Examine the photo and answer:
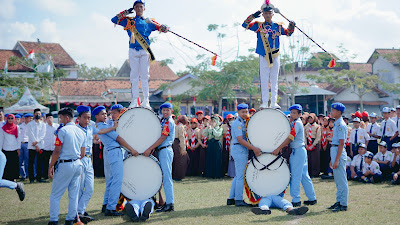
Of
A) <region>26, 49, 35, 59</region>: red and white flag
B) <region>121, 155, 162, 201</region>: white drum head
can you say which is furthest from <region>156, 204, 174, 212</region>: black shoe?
<region>26, 49, 35, 59</region>: red and white flag

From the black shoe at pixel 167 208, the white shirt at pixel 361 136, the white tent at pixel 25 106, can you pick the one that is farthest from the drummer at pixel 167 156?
the white tent at pixel 25 106

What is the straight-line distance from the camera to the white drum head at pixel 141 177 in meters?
7.00

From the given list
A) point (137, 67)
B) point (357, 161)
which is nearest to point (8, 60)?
point (137, 67)

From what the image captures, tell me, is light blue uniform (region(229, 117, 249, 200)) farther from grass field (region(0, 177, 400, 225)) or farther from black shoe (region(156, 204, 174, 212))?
black shoe (region(156, 204, 174, 212))

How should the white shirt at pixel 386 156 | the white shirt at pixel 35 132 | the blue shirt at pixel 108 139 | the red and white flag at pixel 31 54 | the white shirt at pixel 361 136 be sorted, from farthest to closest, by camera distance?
the red and white flag at pixel 31 54
the white shirt at pixel 361 136
the white shirt at pixel 35 132
the white shirt at pixel 386 156
the blue shirt at pixel 108 139

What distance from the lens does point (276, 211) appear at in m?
7.06

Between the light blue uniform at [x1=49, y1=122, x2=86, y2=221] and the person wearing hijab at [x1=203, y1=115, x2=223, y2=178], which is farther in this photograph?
the person wearing hijab at [x1=203, y1=115, x2=223, y2=178]

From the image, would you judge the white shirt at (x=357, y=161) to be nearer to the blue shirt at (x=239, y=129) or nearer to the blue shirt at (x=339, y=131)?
the blue shirt at (x=339, y=131)

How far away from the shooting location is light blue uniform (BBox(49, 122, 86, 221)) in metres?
5.80

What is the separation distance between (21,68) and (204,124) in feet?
80.9

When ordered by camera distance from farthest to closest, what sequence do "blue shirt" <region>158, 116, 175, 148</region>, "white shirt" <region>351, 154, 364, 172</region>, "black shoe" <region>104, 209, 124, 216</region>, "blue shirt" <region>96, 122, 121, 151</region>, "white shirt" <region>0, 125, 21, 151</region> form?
"white shirt" <region>0, 125, 21, 151</region>
"white shirt" <region>351, 154, 364, 172</region>
"blue shirt" <region>158, 116, 175, 148</region>
"black shoe" <region>104, 209, 124, 216</region>
"blue shirt" <region>96, 122, 121, 151</region>

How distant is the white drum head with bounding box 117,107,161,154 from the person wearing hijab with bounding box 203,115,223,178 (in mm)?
5007

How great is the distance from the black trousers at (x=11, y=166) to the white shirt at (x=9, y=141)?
0.14m

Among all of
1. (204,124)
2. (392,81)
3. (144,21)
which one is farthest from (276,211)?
(392,81)
